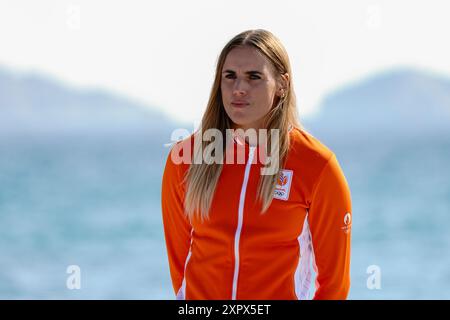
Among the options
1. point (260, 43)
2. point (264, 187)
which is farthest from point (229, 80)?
point (264, 187)

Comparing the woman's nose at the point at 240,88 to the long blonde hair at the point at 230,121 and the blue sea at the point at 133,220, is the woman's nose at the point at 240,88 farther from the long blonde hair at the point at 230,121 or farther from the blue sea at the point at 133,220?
the blue sea at the point at 133,220

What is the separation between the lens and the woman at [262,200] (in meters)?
1.89

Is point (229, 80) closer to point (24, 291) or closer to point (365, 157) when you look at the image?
point (24, 291)

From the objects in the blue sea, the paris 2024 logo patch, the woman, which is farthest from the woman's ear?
the blue sea

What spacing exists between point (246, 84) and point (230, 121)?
6.8 inches

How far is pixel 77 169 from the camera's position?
1994cm

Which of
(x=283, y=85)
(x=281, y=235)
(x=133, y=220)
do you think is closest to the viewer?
(x=281, y=235)

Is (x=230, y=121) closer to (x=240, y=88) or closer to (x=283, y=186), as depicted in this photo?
(x=240, y=88)

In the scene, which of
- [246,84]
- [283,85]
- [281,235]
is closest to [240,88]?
[246,84]

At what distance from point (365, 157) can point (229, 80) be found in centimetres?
1933

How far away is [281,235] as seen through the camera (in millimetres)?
1885

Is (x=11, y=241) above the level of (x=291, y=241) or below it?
below

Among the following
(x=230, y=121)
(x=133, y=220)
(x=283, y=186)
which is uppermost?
(x=230, y=121)

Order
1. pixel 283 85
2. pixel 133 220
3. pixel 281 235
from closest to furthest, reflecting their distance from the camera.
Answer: pixel 281 235 → pixel 283 85 → pixel 133 220
